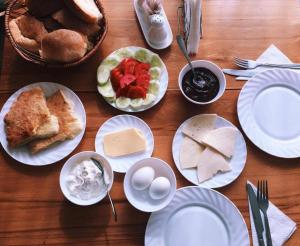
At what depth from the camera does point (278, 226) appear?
3.44 feet

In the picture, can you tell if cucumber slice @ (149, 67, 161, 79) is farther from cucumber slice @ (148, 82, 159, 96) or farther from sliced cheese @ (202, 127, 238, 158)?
sliced cheese @ (202, 127, 238, 158)

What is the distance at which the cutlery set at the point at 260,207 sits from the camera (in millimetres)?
1021

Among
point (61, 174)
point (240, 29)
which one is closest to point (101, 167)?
point (61, 174)

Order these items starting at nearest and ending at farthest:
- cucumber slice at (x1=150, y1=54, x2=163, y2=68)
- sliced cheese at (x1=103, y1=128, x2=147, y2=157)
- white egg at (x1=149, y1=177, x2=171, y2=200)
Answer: white egg at (x1=149, y1=177, x2=171, y2=200), sliced cheese at (x1=103, y1=128, x2=147, y2=157), cucumber slice at (x1=150, y1=54, x2=163, y2=68)

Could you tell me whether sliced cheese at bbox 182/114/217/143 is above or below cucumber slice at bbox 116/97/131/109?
below

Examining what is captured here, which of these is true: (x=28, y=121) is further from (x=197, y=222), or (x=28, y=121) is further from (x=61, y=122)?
(x=197, y=222)

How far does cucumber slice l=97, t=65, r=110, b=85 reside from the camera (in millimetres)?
1176

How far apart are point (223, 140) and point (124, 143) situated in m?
0.31

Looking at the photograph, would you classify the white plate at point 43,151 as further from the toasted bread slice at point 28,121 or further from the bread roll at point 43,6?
the bread roll at point 43,6

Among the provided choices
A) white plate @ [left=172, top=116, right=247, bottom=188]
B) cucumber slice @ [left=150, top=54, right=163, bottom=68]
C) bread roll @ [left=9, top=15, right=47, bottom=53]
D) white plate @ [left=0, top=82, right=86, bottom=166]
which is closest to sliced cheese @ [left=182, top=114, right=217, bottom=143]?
white plate @ [left=172, top=116, right=247, bottom=188]

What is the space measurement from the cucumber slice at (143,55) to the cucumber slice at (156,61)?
0.6 inches

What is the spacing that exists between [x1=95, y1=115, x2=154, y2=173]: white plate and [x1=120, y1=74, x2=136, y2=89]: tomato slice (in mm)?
105

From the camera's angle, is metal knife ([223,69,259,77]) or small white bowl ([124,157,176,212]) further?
metal knife ([223,69,259,77])

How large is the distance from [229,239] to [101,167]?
0.43 meters
